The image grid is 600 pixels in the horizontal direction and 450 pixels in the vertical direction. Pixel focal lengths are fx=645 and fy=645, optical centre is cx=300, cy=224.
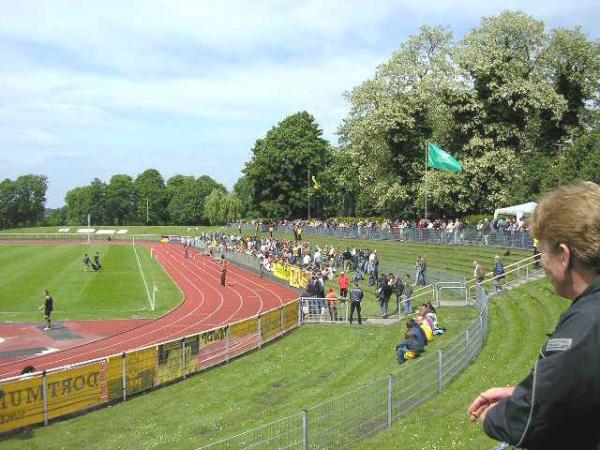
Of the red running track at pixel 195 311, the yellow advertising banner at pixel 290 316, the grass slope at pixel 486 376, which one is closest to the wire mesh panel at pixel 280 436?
the grass slope at pixel 486 376

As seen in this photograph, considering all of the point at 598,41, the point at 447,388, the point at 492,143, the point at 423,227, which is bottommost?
the point at 447,388

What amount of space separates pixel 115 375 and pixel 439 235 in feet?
94.2

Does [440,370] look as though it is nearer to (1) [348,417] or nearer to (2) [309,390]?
(1) [348,417]

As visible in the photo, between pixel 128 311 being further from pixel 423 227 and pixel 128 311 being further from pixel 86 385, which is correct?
pixel 423 227

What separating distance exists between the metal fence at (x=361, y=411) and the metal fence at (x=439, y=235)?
1396cm

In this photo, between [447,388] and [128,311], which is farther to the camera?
[128,311]

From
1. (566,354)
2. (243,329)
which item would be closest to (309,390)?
(243,329)

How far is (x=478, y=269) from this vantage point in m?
26.2

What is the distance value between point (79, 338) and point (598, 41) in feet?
133

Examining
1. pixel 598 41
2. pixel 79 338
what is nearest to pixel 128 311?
pixel 79 338

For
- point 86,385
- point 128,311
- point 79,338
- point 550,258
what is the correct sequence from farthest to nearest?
point 128,311, point 79,338, point 86,385, point 550,258

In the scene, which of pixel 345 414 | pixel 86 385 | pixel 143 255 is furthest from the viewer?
pixel 143 255

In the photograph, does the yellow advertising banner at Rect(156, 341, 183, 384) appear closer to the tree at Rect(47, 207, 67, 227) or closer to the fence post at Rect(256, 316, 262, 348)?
the fence post at Rect(256, 316, 262, 348)

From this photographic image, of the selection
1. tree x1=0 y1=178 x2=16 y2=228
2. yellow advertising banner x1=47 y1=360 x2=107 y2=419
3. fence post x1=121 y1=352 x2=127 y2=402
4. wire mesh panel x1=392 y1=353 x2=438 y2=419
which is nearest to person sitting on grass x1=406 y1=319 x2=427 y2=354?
wire mesh panel x1=392 y1=353 x2=438 y2=419
